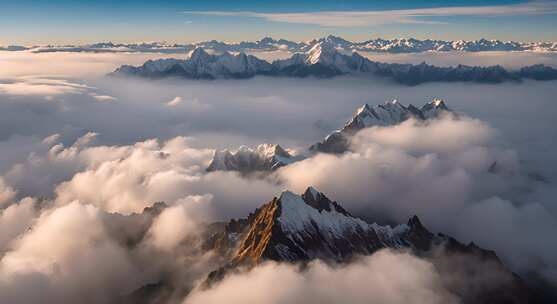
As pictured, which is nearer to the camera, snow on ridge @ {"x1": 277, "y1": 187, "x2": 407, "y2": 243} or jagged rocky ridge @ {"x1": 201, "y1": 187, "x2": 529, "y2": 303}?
jagged rocky ridge @ {"x1": 201, "y1": 187, "x2": 529, "y2": 303}

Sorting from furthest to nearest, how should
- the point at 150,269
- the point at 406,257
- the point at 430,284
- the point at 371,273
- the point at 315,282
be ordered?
the point at 150,269 → the point at 406,257 → the point at 430,284 → the point at 371,273 → the point at 315,282

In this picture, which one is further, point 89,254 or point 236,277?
point 89,254

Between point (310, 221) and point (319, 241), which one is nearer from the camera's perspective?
point (319, 241)

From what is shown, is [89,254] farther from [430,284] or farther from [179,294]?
[430,284]

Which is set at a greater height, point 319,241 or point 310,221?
point 310,221

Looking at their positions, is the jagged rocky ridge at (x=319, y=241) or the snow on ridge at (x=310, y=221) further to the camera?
the snow on ridge at (x=310, y=221)

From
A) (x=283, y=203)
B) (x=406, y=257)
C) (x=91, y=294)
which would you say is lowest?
(x=91, y=294)

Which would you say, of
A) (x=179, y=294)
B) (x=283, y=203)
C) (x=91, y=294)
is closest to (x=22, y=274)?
(x=91, y=294)

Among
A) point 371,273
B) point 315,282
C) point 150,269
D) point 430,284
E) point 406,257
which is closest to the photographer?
point 315,282
